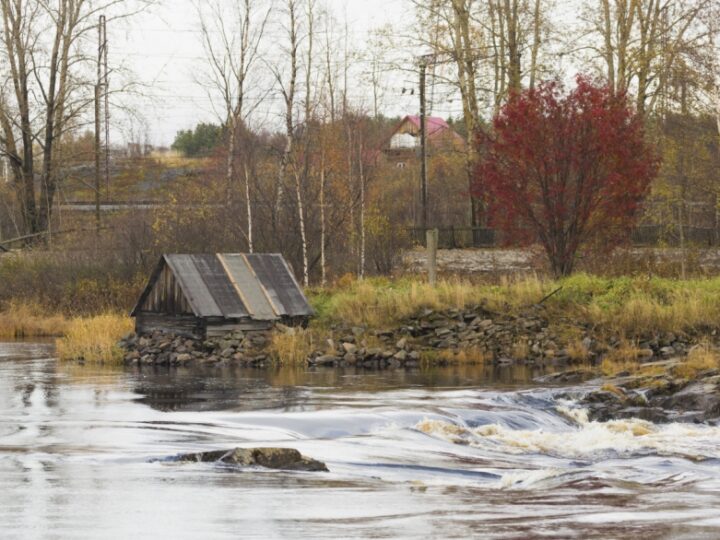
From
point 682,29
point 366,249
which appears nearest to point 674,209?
point 682,29

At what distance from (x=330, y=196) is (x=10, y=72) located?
13952 mm

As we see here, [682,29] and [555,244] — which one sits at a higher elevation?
[682,29]

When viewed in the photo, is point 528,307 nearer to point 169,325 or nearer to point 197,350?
point 197,350

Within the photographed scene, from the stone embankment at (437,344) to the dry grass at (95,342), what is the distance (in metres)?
0.39

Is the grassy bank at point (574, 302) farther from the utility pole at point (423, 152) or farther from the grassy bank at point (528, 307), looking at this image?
the utility pole at point (423, 152)

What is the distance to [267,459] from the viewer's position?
47.8 feet

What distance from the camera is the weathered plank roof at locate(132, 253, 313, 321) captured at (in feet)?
97.2

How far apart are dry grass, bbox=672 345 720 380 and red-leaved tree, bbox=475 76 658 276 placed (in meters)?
8.55

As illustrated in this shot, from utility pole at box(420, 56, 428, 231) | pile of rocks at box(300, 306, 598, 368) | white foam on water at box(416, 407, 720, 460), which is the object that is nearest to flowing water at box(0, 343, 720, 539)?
white foam on water at box(416, 407, 720, 460)

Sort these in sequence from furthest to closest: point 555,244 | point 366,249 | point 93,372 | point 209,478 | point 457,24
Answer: point 457,24 < point 366,249 < point 555,244 < point 93,372 < point 209,478

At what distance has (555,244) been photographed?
117ft

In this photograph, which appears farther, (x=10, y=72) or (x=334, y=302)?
(x=10, y=72)

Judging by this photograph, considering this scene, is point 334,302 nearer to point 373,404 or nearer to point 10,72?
point 373,404

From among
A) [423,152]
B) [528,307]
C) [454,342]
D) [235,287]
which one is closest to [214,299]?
[235,287]
